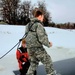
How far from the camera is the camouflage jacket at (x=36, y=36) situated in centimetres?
363

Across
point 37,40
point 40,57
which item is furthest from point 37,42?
point 40,57

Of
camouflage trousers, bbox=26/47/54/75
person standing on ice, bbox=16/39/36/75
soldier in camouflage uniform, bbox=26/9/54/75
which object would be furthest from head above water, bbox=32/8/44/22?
person standing on ice, bbox=16/39/36/75

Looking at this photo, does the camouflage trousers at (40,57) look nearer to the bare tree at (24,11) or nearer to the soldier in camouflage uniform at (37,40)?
the soldier in camouflage uniform at (37,40)

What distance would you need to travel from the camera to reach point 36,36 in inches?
147

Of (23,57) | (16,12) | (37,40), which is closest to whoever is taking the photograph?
(37,40)

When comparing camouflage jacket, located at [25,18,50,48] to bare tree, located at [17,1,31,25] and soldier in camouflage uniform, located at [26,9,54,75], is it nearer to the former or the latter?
soldier in camouflage uniform, located at [26,9,54,75]

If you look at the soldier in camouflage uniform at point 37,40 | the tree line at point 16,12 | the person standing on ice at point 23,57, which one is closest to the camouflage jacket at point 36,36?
the soldier in camouflage uniform at point 37,40

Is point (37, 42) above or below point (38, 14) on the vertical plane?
below

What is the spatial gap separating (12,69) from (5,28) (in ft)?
30.9

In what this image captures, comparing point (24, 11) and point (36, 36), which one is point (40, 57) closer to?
point (36, 36)

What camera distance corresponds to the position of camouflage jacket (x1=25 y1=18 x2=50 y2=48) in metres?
3.63

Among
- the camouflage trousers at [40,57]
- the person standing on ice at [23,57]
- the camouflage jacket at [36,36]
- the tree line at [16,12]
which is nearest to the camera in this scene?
the camouflage jacket at [36,36]

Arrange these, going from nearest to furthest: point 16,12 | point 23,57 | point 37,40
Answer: point 37,40 → point 23,57 → point 16,12

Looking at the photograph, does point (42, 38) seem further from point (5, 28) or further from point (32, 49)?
point (5, 28)
